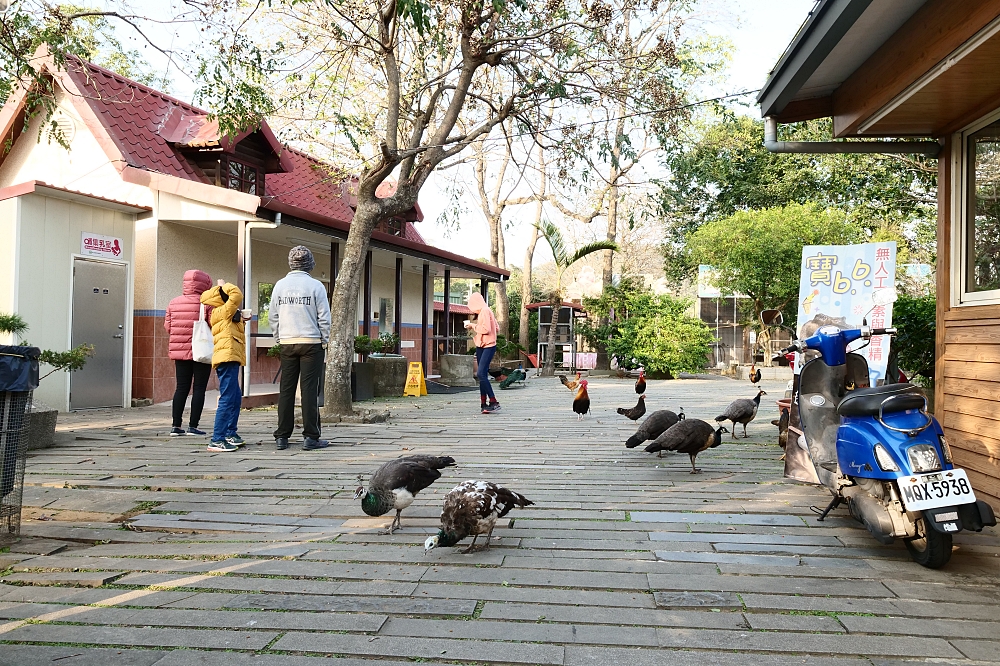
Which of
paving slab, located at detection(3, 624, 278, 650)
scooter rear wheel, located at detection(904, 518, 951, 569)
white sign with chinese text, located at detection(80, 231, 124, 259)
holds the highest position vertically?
white sign with chinese text, located at detection(80, 231, 124, 259)

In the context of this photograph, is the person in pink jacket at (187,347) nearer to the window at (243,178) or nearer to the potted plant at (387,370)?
the potted plant at (387,370)

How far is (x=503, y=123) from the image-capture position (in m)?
10.4

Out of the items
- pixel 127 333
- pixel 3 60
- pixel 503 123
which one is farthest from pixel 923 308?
pixel 127 333

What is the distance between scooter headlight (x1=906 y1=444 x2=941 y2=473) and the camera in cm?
345

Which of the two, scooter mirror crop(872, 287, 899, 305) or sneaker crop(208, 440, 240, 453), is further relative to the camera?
sneaker crop(208, 440, 240, 453)

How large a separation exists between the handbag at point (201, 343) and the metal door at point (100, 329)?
14.3 feet

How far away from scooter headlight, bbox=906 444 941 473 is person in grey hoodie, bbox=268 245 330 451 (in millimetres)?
5313

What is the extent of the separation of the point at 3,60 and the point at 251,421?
497 centimetres

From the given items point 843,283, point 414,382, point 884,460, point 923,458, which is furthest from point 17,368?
point 414,382

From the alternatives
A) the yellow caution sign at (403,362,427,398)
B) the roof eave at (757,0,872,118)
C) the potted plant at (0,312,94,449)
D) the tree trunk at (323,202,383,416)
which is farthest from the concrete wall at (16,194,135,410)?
the roof eave at (757,0,872,118)

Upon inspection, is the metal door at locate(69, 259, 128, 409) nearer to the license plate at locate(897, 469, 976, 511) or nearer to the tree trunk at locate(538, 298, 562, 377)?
the license plate at locate(897, 469, 976, 511)

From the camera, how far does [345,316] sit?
939cm

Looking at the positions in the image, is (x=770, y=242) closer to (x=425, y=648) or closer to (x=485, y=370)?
(x=485, y=370)

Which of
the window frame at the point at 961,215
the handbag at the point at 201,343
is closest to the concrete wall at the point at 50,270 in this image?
the handbag at the point at 201,343
